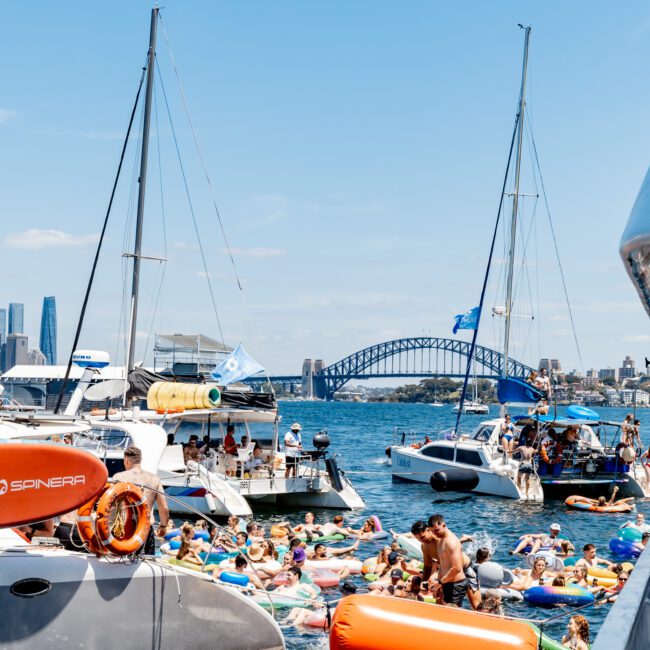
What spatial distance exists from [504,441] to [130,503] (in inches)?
860

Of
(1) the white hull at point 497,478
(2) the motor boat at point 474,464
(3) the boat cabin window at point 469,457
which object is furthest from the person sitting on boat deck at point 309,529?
(3) the boat cabin window at point 469,457

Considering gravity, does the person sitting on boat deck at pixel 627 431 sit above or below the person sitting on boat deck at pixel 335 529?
above

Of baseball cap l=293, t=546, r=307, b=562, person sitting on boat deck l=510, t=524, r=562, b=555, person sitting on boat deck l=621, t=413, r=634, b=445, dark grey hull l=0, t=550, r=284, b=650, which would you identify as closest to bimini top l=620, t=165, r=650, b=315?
dark grey hull l=0, t=550, r=284, b=650

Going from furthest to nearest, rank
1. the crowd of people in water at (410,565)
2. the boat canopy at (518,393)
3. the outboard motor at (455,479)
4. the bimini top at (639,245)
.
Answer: the boat canopy at (518,393), the outboard motor at (455,479), the crowd of people in water at (410,565), the bimini top at (639,245)

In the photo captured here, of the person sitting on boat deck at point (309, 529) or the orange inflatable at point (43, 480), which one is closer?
the orange inflatable at point (43, 480)

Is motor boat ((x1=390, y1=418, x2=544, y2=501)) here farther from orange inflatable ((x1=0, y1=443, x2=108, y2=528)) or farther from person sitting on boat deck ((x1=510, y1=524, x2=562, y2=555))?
orange inflatable ((x1=0, y1=443, x2=108, y2=528))

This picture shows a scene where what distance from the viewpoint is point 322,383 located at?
19388 centimetres

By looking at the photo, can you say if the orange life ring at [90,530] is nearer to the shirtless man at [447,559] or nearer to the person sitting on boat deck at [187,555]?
the shirtless man at [447,559]

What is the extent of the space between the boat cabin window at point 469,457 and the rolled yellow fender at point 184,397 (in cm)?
1081

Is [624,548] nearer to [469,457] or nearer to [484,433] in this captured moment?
[469,457]

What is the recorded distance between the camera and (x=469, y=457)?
30031mm

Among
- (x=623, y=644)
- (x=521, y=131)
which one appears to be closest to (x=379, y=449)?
(x=521, y=131)

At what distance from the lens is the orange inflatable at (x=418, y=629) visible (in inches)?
285

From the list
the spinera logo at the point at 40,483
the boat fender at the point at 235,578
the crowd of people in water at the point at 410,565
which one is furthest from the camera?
the boat fender at the point at 235,578
